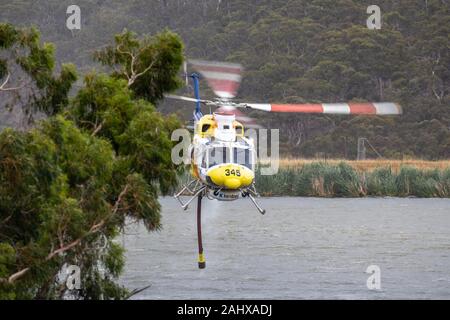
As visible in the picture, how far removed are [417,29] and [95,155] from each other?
9003 cm

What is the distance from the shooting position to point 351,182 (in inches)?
2564

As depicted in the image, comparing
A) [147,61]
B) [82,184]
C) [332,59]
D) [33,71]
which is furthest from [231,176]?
[332,59]

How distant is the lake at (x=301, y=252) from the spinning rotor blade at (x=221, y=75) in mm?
5124

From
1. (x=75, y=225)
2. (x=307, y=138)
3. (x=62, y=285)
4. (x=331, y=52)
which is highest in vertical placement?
(x=75, y=225)

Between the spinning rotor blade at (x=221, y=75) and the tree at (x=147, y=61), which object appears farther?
the spinning rotor blade at (x=221, y=75)

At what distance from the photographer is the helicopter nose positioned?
1069 inches

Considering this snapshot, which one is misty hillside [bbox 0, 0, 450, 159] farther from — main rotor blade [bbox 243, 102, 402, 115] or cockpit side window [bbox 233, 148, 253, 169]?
main rotor blade [bbox 243, 102, 402, 115]

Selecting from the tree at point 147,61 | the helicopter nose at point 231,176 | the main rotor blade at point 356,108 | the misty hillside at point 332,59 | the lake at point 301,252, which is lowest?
the misty hillside at point 332,59

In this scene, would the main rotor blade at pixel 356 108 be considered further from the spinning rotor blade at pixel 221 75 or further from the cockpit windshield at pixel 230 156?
the spinning rotor blade at pixel 221 75

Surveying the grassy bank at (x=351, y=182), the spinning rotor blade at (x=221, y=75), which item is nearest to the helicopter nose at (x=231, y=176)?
the spinning rotor blade at (x=221, y=75)

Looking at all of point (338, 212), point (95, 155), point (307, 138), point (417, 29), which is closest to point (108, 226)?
point (95, 155)

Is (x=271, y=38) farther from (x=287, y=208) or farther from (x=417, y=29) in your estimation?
(x=287, y=208)

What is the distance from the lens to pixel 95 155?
21156mm

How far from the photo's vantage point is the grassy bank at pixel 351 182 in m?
65.2
